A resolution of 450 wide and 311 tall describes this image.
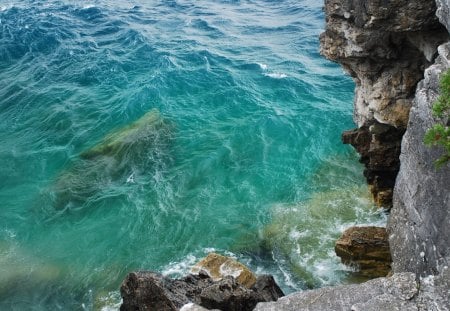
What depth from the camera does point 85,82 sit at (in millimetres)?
45094

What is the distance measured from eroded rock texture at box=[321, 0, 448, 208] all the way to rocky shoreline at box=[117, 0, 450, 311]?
0.04 m

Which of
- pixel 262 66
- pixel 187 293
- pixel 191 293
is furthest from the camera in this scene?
pixel 262 66

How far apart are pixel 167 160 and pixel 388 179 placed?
48.7 ft

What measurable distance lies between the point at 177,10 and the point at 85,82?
2670 centimetres

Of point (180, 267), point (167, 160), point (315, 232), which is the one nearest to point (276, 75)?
point (167, 160)

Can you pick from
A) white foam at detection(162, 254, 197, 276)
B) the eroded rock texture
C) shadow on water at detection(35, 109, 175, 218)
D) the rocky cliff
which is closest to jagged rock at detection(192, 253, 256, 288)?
white foam at detection(162, 254, 197, 276)

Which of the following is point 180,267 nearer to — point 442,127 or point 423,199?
point 423,199

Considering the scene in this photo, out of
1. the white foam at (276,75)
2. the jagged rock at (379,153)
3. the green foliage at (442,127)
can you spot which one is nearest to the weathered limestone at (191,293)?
the green foliage at (442,127)

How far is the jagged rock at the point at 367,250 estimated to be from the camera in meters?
20.5

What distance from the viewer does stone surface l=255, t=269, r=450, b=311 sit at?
33.1 ft

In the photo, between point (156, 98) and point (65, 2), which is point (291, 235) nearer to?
point (156, 98)

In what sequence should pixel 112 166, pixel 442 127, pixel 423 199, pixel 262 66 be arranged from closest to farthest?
pixel 442 127 < pixel 423 199 < pixel 112 166 < pixel 262 66

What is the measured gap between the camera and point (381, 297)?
1051cm

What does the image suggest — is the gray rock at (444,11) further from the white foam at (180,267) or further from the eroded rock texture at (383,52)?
the white foam at (180,267)
